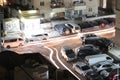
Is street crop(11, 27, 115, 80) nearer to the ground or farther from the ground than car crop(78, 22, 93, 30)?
nearer to the ground

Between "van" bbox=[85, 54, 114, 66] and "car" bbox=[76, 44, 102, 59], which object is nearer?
"van" bbox=[85, 54, 114, 66]

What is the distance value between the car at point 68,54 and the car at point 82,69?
74 centimetres

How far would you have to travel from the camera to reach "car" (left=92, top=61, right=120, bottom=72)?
1351 cm

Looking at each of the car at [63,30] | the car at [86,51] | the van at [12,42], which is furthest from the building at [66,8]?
the car at [86,51]

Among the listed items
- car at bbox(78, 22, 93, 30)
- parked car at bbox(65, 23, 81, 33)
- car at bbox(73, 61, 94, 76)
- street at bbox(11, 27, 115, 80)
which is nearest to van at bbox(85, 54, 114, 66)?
car at bbox(73, 61, 94, 76)

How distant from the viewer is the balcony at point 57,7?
20875 mm

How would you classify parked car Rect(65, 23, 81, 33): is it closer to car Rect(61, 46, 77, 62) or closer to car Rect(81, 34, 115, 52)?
car Rect(81, 34, 115, 52)

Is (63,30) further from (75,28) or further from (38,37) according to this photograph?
(38,37)

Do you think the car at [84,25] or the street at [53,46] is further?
the car at [84,25]

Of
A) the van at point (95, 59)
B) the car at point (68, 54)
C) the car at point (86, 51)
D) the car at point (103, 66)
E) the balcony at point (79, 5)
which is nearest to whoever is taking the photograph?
the car at point (103, 66)

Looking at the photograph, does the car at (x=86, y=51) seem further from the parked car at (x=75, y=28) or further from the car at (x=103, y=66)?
the parked car at (x=75, y=28)

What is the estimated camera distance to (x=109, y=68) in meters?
13.4

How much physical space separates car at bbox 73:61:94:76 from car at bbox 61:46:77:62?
0.74 metres

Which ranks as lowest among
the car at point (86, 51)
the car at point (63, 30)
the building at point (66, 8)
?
the car at point (86, 51)
